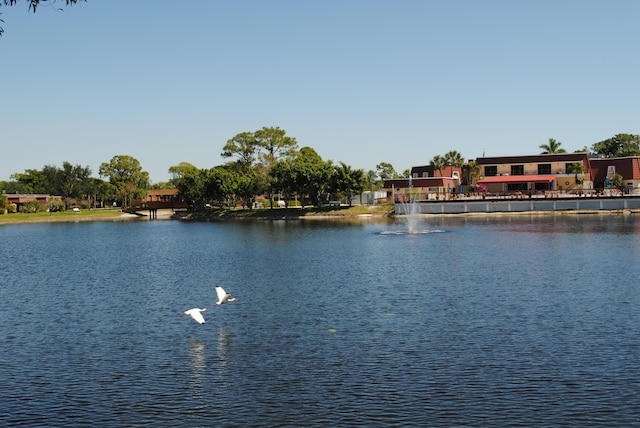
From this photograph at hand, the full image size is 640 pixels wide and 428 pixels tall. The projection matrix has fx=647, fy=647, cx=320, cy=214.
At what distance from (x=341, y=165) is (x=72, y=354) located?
98543 mm

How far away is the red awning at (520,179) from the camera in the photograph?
120 m

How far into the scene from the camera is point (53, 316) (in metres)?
30.8

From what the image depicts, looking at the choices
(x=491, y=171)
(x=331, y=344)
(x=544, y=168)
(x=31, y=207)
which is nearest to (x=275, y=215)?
(x=491, y=171)

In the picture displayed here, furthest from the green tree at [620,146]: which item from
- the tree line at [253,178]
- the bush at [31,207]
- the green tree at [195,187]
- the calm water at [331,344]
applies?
the bush at [31,207]

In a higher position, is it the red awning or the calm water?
the red awning

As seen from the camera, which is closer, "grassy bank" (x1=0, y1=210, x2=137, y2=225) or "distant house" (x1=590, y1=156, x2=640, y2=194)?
"distant house" (x1=590, y1=156, x2=640, y2=194)

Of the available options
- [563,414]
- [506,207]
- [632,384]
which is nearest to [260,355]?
[563,414]

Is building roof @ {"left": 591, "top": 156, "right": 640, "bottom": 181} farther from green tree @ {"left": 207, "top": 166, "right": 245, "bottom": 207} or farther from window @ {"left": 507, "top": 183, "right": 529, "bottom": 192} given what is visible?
green tree @ {"left": 207, "top": 166, "right": 245, "bottom": 207}

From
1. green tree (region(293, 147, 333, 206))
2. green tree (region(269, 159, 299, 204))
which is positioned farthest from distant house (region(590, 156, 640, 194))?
green tree (region(269, 159, 299, 204))

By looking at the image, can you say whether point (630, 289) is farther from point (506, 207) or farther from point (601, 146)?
point (601, 146)

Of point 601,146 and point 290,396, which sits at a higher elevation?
point 601,146

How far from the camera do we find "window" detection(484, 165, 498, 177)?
127938mm

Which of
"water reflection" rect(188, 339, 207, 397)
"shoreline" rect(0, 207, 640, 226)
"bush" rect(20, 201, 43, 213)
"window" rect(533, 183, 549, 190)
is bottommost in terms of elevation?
"water reflection" rect(188, 339, 207, 397)

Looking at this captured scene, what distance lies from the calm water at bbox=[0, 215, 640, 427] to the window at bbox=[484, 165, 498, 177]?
79.3 meters
